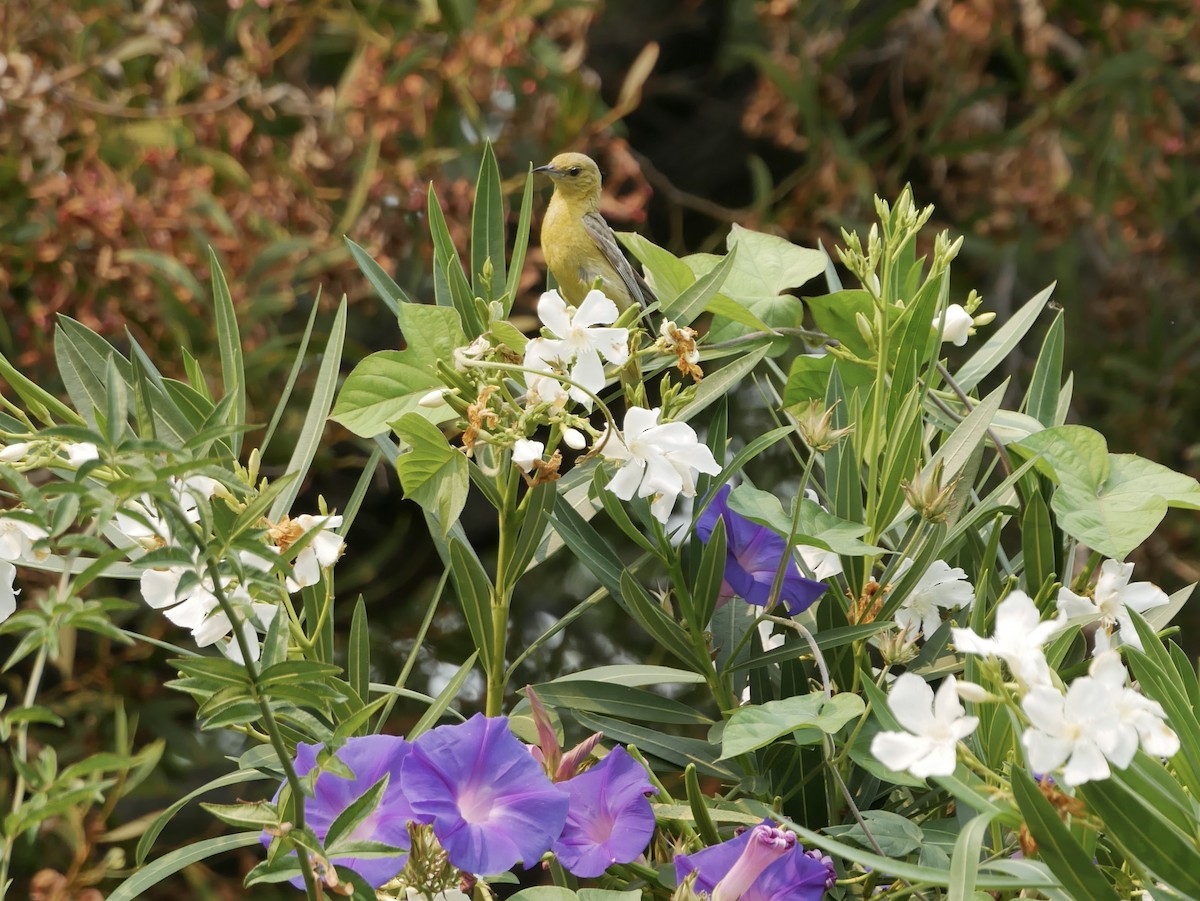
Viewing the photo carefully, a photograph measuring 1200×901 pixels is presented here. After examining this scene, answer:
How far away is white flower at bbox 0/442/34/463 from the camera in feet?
1.59

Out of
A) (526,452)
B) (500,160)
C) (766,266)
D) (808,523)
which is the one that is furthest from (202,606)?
(500,160)

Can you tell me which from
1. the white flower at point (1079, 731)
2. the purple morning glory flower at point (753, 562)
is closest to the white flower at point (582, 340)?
the purple morning glory flower at point (753, 562)

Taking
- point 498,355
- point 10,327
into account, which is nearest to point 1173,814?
point 498,355

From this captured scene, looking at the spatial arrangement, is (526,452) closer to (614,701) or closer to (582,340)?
(582,340)

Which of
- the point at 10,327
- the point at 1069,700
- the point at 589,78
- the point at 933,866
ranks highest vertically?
the point at 1069,700

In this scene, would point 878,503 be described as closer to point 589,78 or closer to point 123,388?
point 123,388

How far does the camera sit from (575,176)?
145 centimetres

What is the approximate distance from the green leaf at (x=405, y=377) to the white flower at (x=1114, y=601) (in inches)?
10.1

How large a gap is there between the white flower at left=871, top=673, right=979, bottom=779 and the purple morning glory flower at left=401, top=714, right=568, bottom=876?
0.14m

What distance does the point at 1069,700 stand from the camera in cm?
39

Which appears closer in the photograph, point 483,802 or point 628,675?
point 483,802

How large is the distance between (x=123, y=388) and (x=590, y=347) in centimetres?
18

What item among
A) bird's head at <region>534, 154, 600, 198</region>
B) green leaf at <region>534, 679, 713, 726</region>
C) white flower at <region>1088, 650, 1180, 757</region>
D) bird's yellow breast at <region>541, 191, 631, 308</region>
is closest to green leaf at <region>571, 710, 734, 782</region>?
green leaf at <region>534, 679, 713, 726</region>

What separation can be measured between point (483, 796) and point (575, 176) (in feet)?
3.43
